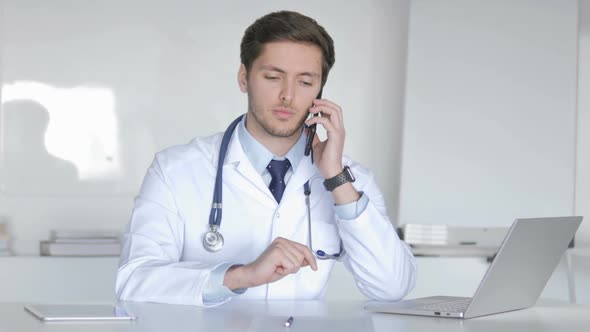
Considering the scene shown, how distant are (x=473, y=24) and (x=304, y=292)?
274 centimetres

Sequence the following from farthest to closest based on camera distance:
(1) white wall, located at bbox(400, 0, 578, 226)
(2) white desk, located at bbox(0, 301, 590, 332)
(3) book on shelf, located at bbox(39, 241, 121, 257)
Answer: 1. (1) white wall, located at bbox(400, 0, 578, 226)
2. (3) book on shelf, located at bbox(39, 241, 121, 257)
3. (2) white desk, located at bbox(0, 301, 590, 332)

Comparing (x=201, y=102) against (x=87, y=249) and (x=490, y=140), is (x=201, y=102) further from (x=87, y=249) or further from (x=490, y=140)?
(x=490, y=140)

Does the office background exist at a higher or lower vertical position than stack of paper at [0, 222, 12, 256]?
higher

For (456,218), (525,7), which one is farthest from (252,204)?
(525,7)

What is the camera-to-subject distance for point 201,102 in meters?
5.19

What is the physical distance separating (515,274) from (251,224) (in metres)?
0.92

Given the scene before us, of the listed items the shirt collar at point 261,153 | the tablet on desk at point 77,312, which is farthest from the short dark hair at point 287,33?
the tablet on desk at point 77,312

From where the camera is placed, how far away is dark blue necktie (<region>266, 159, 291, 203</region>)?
2.95 meters

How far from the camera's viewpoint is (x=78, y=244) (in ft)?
15.8

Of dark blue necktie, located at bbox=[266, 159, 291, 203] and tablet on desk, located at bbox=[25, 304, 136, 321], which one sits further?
dark blue necktie, located at bbox=[266, 159, 291, 203]

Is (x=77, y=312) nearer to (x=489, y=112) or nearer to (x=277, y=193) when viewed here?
(x=277, y=193)

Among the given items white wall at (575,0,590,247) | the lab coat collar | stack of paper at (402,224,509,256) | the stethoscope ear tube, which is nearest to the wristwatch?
the lab coat collar

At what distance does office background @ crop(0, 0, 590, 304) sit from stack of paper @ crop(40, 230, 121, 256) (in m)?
0.21

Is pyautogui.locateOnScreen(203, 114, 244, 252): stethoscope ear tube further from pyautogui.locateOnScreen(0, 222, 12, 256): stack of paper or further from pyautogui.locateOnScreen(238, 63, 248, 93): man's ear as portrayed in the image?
pyautogui.locateOnScreen(0, 222, 12, 256): stack of paper
